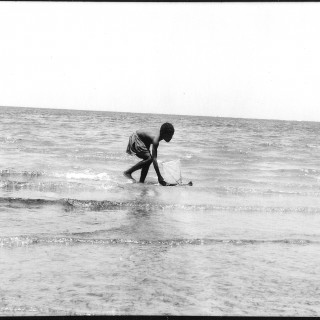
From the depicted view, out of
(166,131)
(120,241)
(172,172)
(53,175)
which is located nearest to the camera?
(120,241)

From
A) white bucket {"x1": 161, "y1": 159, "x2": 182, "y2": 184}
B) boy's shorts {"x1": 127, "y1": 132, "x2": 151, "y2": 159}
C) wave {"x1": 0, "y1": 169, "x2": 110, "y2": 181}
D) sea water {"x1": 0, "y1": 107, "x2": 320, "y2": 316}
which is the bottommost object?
sea water {"x1": 0, "y1": 107, "x2": 320, "y2": 316}

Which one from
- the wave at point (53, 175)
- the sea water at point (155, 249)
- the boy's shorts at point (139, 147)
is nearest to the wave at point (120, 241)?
the sea water at point (155, 249)

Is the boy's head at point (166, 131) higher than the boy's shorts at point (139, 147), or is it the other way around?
the boy's head at point (166, 131)

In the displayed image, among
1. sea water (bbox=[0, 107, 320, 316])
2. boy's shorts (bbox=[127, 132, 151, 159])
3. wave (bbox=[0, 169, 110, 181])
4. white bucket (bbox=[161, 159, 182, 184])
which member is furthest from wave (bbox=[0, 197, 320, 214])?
wave (bbox=[0, 169, 110, 181])

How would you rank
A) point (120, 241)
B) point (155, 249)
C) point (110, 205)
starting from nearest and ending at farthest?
point (155, 249), point (120, 241), point (110, 205)

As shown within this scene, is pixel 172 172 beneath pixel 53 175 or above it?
above

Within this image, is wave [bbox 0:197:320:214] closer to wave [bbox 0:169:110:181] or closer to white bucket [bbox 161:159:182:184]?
white bucket [bbox 161:159:182:184]

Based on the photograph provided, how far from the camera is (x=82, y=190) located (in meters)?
8.75

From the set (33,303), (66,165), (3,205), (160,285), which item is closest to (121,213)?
(3,205)

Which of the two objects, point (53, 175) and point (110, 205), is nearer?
point (110, 205)

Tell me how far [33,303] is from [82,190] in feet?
18.7

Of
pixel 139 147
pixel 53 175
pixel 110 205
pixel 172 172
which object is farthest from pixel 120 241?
pixel 53 175

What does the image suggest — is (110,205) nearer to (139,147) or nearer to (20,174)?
(139,147)

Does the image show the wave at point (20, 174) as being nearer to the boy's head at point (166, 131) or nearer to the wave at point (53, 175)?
the wave at point (53, 175)
